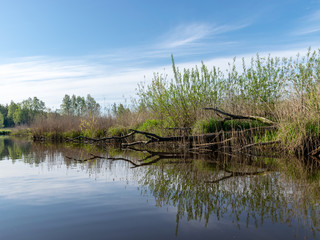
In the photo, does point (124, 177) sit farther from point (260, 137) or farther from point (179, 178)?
point (260, 137)

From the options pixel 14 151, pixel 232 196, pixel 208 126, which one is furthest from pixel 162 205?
pixel 14 151

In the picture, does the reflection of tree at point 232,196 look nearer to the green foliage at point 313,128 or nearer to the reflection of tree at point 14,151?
the green foliage at point 313,128

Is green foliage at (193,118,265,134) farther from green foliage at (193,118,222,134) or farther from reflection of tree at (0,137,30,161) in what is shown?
reflection of tree at (0,137,30,161)

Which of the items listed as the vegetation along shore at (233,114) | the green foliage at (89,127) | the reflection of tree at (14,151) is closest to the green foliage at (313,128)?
the vegetation along shore at (233,114)

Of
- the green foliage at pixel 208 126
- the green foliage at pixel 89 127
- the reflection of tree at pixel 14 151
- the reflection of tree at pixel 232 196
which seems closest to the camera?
the reflection of tree at pixel 232 196

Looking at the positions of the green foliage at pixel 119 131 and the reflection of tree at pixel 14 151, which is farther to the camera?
the green foliage at pixel 119 131

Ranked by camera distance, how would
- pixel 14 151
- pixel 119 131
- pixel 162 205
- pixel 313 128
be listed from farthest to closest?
pixel 119 131
pixel 14 151
pixel 313 128
pixel 162 205

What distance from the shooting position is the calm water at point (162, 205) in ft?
10.2

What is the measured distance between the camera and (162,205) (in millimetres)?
4074

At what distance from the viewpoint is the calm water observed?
3.12m

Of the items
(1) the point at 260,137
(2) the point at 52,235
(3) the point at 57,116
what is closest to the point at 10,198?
(2) the point at 52,235

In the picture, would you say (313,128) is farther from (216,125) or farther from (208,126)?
(208,126)

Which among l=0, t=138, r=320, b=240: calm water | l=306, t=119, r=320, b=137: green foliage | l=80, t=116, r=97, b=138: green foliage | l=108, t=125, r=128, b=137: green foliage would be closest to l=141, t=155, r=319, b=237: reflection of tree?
l=0, t=138, r=320, b=240: calm water

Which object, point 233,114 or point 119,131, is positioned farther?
point 119,131
